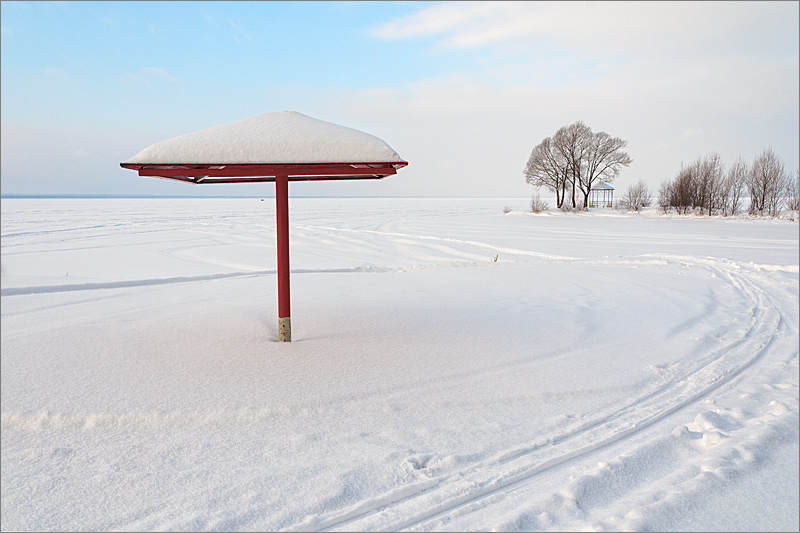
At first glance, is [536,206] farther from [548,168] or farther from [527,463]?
[527,463]

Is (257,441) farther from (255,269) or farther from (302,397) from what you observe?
(255,269)

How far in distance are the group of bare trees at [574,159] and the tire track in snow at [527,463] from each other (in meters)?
42.3

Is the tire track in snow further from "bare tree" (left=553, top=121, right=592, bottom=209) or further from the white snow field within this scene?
"bare tree" (left=553, top=121, right=592, bottom=209)

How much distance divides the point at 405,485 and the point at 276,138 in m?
3.21

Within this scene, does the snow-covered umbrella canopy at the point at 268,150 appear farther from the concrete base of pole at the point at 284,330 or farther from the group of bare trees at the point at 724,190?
the group of bare trees at the point at 724,190

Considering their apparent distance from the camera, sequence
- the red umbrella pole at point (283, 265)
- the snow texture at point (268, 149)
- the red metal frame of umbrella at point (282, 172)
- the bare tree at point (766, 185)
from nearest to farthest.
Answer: the snow texture at point (268, 149) < the red metal frame of umbrella at point (282, 172) < the red umbrella pole at point (283, 265) < the bare tree at point (766, 185)

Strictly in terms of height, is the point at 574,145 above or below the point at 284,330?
above

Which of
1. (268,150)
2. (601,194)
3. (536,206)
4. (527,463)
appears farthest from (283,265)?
(601,194)

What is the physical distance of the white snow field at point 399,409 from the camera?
2.57m

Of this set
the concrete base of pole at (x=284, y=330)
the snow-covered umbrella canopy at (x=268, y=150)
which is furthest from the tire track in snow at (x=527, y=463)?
the concrete base of pole at (x=284, y=330)

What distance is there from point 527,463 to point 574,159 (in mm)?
46550

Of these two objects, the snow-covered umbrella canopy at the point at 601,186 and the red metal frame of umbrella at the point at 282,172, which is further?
the snow-covered umbrella canopy at the point at 601,186

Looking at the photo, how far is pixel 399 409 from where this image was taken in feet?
12.4

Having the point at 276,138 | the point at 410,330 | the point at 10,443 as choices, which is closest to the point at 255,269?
the point at 410,330
